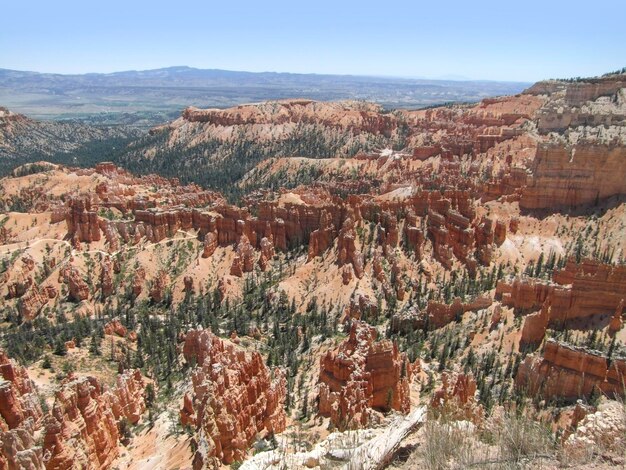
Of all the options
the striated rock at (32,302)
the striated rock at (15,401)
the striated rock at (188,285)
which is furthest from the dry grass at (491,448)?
the striated rock at (32,302)

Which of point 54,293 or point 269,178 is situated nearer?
point 54,293

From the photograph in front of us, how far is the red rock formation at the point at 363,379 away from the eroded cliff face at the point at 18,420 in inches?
535

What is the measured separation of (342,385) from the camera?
29031 mm

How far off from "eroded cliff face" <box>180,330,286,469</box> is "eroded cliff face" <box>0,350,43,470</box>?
6354 millimetres

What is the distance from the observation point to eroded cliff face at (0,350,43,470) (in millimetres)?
18938

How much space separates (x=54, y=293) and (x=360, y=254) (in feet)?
107

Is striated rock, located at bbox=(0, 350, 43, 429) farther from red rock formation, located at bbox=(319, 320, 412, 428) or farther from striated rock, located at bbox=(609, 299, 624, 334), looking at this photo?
striated rock, located at bbox=(609, 299, 624, 334)

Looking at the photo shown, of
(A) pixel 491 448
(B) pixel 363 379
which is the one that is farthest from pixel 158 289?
(A) pixel 491 448

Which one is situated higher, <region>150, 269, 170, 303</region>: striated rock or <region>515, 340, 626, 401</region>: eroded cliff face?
<region>515, 340, 626, 401</region>: eroded cliff face

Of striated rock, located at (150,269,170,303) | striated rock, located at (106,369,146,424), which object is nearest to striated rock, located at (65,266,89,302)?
striated rock, located at (150,269,170,303)

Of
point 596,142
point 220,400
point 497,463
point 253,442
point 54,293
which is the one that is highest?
point 596,142

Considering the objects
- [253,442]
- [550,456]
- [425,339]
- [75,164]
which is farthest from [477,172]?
[75,164]

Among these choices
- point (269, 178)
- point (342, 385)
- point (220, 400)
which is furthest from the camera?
point (269, 178)

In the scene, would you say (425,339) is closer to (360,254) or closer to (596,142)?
(360,254)
